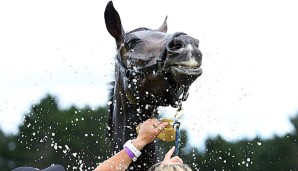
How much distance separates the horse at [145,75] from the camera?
476 centimetres

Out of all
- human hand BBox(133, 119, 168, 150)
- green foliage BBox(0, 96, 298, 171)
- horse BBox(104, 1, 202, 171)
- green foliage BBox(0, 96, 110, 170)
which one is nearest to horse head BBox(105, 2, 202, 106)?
horse BBox(104, 1, 202, 171)

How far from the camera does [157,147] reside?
5.54m

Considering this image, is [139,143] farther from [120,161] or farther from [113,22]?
[113,22]

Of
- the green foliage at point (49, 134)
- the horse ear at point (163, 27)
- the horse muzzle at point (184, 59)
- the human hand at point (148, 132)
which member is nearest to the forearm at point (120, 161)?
the human hand at point (148, 132)

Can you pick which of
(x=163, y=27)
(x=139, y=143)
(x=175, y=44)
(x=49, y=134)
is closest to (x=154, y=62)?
(x=175, y=44)

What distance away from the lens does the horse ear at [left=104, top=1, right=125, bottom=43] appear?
567 cm

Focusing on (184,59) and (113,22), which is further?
(113,22)

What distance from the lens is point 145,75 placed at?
17.1ft

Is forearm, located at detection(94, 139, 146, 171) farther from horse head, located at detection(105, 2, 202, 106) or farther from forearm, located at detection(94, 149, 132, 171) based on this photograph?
horse head, located at detection(105, 2, 202, 106)

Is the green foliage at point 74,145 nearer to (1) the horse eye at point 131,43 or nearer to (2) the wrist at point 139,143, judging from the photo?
(1) the horse eye at point 131,43

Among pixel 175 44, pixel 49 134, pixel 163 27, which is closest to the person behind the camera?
pixel 175 44

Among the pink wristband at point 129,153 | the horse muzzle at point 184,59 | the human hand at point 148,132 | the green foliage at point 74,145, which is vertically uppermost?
the horse muzzle at point 184,59

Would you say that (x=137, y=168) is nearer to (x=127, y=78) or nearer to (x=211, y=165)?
(x=127, y=78)

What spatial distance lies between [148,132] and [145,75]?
440 mm
